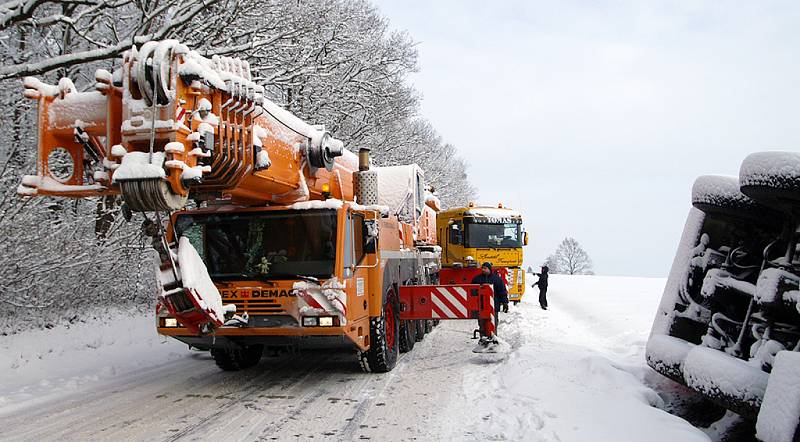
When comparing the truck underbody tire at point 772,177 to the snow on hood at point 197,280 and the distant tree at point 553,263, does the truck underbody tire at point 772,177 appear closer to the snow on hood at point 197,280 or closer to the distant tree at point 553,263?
the snow on hood at point 197,280

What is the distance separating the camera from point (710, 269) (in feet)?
19.6

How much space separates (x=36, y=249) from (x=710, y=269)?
979 centimetres

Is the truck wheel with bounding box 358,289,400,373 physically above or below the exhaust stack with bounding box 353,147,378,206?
below

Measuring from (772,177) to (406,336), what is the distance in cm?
667

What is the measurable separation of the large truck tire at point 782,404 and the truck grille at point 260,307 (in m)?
4.83

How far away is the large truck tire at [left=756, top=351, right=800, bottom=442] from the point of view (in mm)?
3688

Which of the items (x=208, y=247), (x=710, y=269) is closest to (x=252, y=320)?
(x=208, y=247)

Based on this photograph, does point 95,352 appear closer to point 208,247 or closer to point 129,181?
point 208,247

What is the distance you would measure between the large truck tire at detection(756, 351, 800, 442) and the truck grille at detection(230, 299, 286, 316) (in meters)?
4.83

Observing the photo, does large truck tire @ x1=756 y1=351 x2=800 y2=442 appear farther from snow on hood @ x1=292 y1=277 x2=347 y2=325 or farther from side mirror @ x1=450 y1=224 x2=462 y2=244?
side mirror @ x1=450 y1=224 x2=462 y2=244

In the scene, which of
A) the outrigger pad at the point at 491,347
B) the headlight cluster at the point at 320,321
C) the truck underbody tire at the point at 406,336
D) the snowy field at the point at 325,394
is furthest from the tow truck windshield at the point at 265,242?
the outrigger pad at the point at 491,347

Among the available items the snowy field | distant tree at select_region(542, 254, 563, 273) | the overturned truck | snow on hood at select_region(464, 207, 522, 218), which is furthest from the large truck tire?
distant tree at select_region(542, 254, 563, 273)

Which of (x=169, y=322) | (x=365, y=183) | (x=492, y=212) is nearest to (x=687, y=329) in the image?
(x=365, y=183)

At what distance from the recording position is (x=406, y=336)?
1013 centimetres
